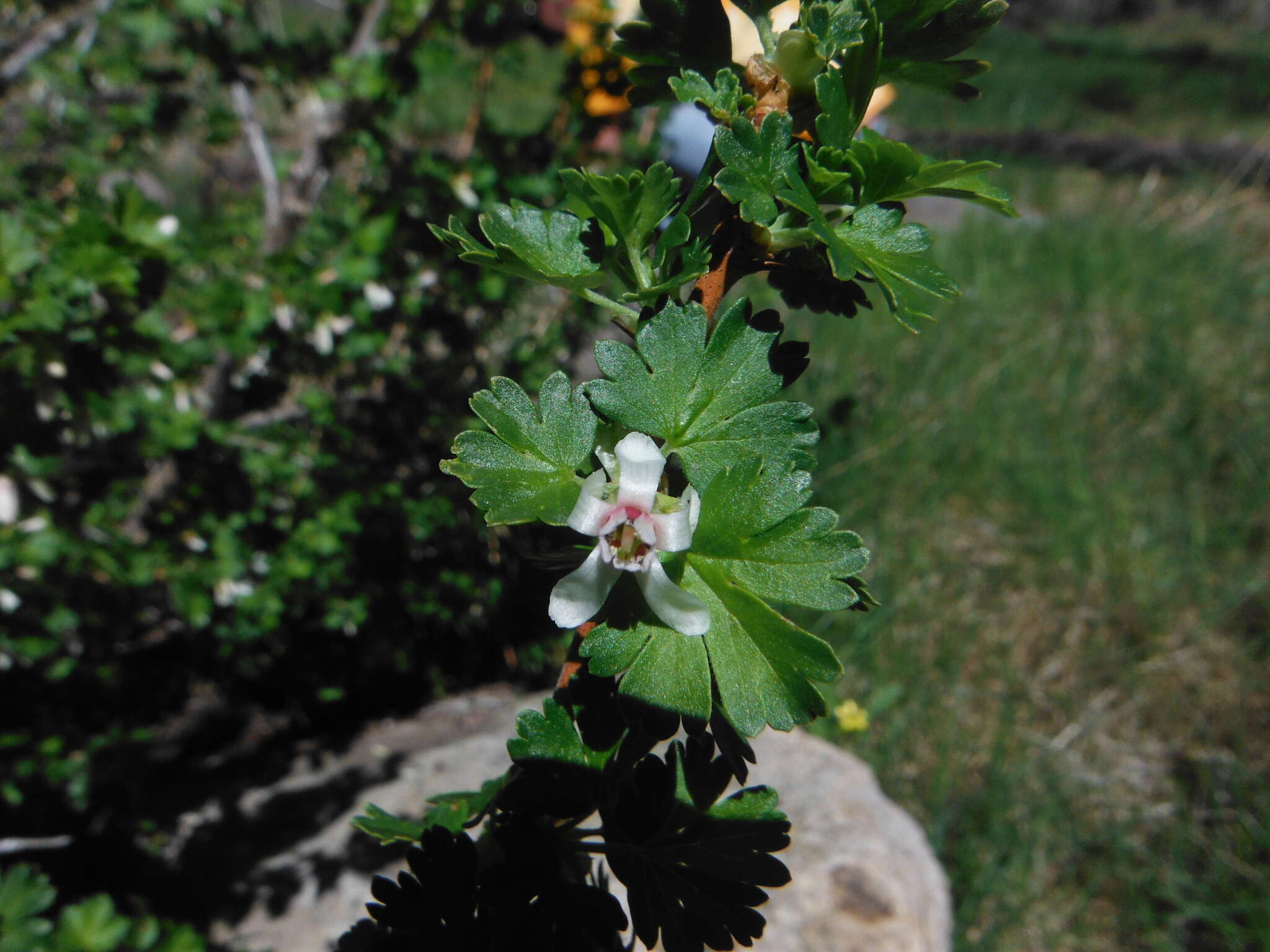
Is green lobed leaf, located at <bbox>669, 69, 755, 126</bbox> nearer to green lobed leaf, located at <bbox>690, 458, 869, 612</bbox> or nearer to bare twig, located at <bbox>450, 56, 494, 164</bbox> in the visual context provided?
green lobed leaf, located at <bbox>690, 458, 869, 612</bbox>

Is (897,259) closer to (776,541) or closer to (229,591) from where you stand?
(776,541)

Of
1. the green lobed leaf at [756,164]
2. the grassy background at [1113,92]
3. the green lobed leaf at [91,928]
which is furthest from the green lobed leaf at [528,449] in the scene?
the grassy background at [1113,92]

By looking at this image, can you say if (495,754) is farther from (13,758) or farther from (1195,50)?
(1195,50)

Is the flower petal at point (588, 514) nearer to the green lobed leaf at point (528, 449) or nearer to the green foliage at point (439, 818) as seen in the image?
the green lobed leaf at point (528, 449)

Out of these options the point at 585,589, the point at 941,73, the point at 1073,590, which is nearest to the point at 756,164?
the point at 941,73

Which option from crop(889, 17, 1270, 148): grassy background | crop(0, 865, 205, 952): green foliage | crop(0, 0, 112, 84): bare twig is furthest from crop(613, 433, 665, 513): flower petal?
crop(889, 17, 1270, 148): grassy background

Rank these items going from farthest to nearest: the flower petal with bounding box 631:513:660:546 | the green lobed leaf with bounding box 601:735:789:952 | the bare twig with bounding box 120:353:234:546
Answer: the bare twig with bounding box 120:353:234:546 → the green lobed leaf with bounding box 601:735:789:952 → the flower petal with bounding box 631:513:660:546

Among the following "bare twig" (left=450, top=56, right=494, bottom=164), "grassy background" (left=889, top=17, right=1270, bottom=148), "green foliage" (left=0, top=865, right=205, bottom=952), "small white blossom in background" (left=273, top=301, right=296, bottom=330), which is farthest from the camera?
"grassy background" (left=889, top=17, right=1270, bottom=148)
